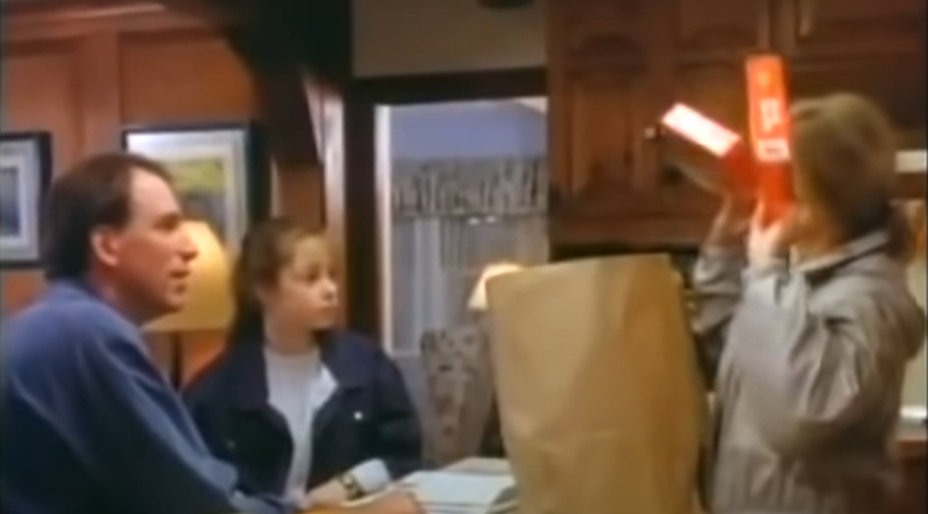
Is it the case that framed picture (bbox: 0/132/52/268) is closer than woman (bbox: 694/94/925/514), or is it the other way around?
woman (bbox: 694/94/925/514)

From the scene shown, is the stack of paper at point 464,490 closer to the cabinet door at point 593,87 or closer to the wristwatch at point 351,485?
the wristwatch at point 351,485

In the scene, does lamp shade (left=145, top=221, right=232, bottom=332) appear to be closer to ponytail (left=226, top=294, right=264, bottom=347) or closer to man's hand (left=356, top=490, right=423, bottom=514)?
ponytail (left=226, top=294, right=264, bottom=347)

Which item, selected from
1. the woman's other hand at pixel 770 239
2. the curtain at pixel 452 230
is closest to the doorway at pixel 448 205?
the curtain at pixel 452 230

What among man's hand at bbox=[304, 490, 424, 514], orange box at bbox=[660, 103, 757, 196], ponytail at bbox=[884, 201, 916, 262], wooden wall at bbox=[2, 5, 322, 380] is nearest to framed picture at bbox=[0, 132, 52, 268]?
wooden wall at bbox=[2, 5, 322, 380]

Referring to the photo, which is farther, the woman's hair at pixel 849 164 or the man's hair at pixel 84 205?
the man's hair at pixel 84 205

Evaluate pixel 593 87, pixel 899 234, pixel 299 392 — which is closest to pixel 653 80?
pixel 593 87

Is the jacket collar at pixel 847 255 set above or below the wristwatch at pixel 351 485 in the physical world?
above
